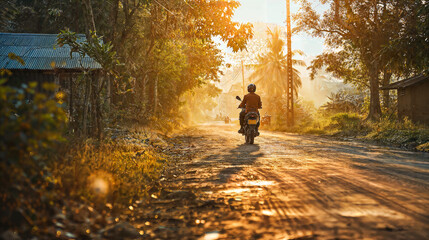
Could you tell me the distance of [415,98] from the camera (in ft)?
69.9

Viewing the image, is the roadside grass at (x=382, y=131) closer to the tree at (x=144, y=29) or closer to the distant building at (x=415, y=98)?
the distant building at (x=415, y=98)

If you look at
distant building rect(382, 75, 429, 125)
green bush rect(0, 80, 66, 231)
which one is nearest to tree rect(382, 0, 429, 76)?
distant building rect(382, 75, 429, 125)

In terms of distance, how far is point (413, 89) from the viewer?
21.5 meters

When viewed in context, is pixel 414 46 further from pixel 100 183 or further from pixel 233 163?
pixel 100 183

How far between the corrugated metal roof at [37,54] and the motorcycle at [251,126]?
725 cm

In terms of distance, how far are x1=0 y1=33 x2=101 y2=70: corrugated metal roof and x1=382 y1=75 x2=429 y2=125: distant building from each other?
58.8ft

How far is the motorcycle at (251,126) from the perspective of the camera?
38.5ft

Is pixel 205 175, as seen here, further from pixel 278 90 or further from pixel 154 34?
pixel 278 90

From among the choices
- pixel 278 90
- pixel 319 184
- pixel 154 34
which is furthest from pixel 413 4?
pixel 278 90

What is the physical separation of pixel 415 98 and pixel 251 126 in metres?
14.8

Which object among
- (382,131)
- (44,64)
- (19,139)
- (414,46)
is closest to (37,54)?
(44,64)

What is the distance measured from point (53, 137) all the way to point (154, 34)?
18.8 metres

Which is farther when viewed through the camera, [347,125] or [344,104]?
[344,104]

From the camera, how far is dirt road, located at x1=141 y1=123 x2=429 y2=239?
3088mm
